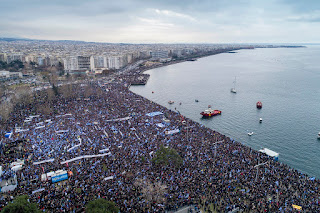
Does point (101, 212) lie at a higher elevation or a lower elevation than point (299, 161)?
higher

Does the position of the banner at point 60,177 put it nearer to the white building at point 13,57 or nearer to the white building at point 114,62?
the white building at point 114,62

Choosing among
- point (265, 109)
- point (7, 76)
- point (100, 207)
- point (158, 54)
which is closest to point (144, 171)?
point (100, 207)

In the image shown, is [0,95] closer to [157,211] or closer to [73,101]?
[73,101]

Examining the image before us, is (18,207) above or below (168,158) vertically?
above

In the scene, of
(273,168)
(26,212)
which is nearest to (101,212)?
(26,212)

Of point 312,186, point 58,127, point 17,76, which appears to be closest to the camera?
point 312,186

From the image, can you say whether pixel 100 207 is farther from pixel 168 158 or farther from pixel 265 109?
pixel 265 109

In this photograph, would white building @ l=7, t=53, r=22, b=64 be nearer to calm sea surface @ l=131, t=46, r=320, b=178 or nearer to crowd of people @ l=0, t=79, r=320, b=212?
calm sea surface @ l=131, t=46, r=320, b=178

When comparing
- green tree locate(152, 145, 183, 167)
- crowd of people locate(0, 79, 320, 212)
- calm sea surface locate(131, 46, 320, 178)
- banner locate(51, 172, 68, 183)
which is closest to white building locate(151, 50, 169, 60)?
calm sea surface locate(131, 46, 320, 178)

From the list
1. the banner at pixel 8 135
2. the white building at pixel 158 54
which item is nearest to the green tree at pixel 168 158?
the banner at pixel 8 135
